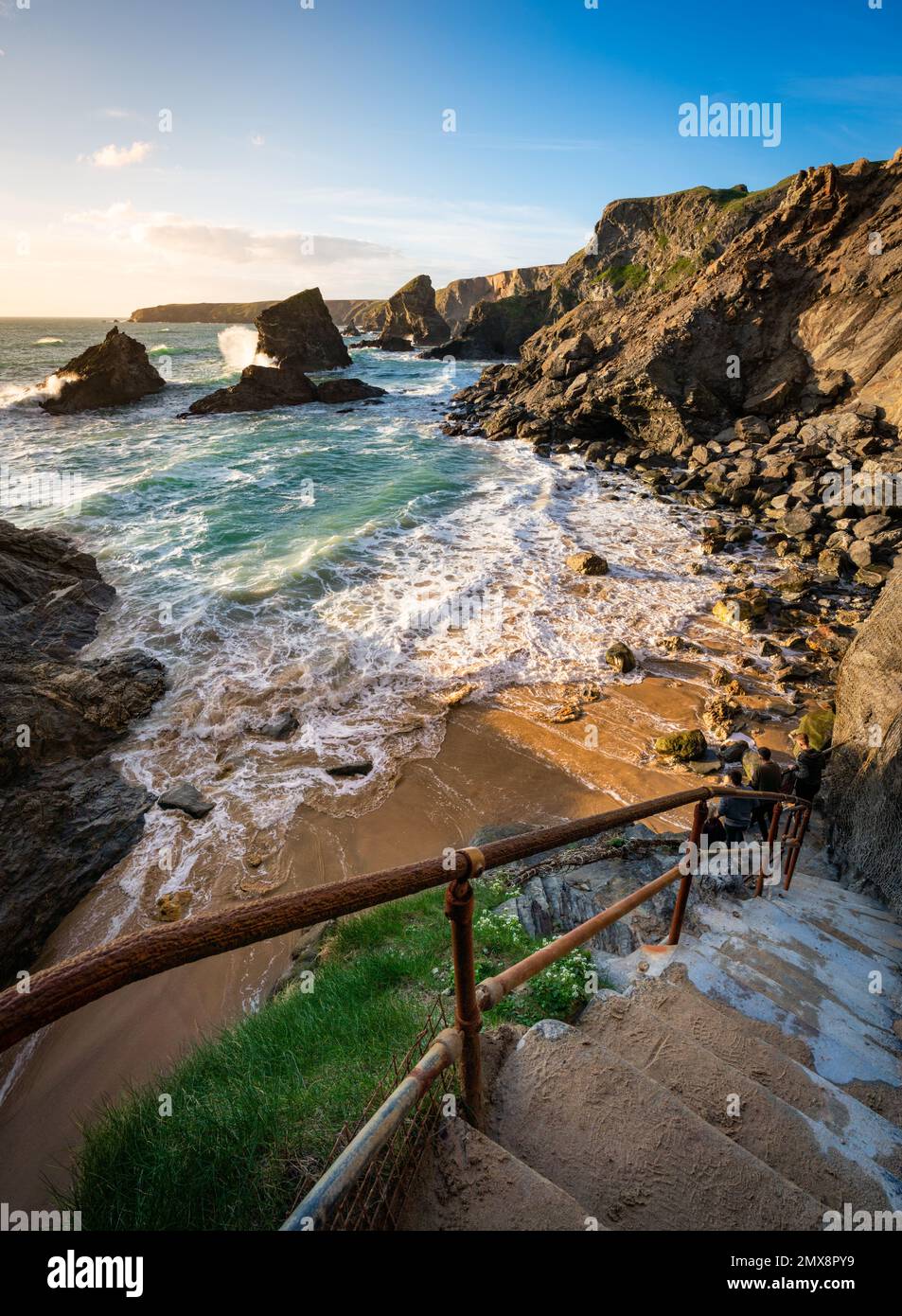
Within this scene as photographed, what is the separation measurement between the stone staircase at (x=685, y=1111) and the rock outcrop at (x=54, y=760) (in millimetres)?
7495

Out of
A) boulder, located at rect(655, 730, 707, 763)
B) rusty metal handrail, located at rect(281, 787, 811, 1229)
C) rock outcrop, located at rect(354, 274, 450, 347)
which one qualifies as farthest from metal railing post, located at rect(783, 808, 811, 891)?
rock outcrop, located at rect(354, 274, 450, 347)

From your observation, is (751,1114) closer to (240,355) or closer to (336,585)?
(336,585)

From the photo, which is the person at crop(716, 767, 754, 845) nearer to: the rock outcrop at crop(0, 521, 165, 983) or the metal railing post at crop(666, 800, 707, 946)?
the metal railing post at crop(666, 800, 707, 946)

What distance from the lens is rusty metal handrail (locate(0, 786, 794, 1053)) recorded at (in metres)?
1.29

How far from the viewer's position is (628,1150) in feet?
8.64

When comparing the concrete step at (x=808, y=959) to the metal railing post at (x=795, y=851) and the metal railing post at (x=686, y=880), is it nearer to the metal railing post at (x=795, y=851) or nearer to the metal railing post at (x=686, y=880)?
the metal railing post at (x=686, y=880)

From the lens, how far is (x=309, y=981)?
5.78 m

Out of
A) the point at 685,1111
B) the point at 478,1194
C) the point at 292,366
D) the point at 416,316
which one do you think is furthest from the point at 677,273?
the point at 416,316

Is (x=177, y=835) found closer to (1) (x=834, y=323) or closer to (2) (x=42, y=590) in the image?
(2) (x=42, y=590)

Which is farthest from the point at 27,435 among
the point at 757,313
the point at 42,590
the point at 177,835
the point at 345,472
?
the point at 757,313

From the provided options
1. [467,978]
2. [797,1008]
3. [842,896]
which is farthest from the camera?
[842,896]

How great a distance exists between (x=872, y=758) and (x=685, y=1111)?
7.06 metres
